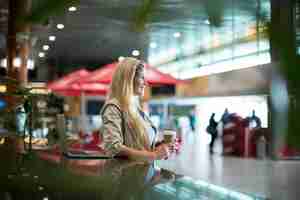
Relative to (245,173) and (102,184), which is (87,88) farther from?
(102,184)

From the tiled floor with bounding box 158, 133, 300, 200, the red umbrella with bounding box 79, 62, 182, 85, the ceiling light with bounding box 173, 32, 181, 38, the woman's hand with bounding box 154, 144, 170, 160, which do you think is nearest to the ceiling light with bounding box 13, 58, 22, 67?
the woman's hand with bounding box 154, 144, 170, 160

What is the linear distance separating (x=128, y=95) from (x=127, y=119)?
8cm

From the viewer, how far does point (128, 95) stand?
179 centimetres

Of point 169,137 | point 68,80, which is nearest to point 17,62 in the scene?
point 169,137

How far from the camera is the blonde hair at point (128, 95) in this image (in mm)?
1768

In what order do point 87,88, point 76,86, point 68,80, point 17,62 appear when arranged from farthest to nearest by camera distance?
point 68,80, point 76,86, point 87,88, point 17,62

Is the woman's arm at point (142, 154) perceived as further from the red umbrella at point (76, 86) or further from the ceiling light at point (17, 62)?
the red umbrella at point (76, 86)

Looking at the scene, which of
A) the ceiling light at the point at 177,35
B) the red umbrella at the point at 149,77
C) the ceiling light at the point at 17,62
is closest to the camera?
the ceiling light at the point at 177,35

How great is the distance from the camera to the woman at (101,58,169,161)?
1.73m

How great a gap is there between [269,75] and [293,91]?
0.05ft

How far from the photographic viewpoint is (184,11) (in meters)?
0.24

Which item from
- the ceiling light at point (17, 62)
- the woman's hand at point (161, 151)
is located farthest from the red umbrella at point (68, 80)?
the woman's hand at point (161, 151)

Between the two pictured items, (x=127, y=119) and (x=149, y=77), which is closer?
(x=127, y=119)

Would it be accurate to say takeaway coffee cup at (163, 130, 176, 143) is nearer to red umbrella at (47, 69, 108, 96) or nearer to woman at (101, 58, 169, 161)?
woman at (101, 58, 169, 161)
